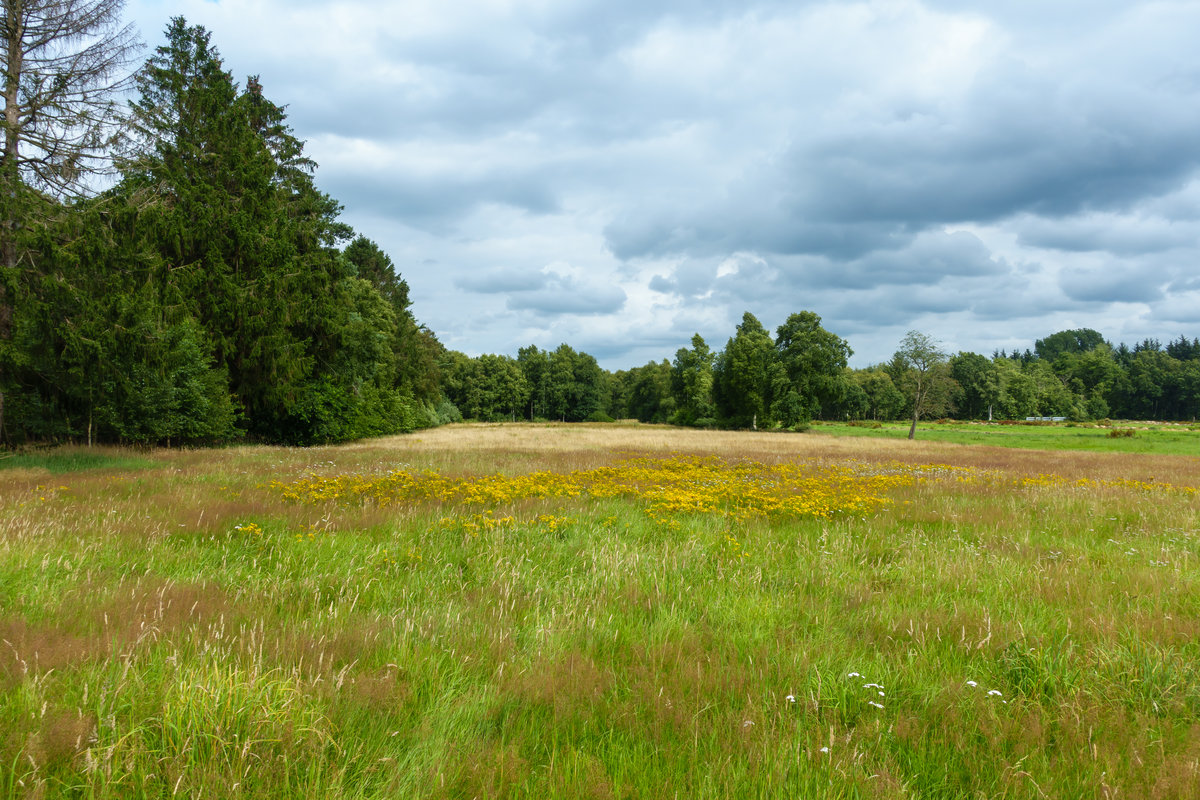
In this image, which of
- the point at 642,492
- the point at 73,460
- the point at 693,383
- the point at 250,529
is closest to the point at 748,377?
the point at 693,383

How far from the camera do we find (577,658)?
3533mm

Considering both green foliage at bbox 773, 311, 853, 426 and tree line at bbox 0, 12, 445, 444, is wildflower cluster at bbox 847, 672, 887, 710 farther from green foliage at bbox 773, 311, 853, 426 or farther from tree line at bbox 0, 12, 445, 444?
green foliage at bbox 773, 311, 853, 426

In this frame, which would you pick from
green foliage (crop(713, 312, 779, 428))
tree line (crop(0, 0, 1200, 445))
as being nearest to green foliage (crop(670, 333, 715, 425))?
green foliage (crop(713, 312, 779, 428))

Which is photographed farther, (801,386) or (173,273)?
(801,386)

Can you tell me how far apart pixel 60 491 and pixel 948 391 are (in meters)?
60.4

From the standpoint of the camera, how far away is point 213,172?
73.1ft

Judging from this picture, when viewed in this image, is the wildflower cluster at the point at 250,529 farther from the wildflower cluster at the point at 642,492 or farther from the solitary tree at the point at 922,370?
the solitary tree at the point at 922,370

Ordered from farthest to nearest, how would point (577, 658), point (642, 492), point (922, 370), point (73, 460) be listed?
point (922, 370)
point (73, 460)
point (642, 492)
point (577, 658)

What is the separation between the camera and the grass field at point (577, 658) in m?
2.46

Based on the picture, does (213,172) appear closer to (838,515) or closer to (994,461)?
(838,515)

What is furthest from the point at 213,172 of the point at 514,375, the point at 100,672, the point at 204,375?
the point at 514,375

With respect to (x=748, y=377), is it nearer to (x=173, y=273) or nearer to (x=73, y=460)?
(x=173, y=273)

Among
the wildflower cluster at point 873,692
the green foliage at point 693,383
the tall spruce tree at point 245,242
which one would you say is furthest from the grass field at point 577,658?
the green foliage at point 693,383

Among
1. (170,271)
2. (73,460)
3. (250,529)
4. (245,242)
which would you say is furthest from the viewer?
(245,242)
